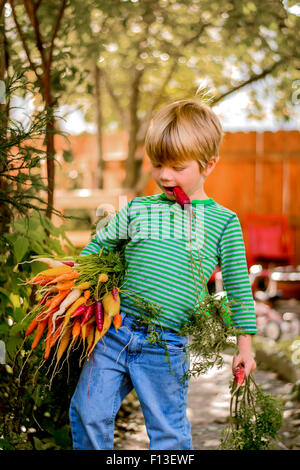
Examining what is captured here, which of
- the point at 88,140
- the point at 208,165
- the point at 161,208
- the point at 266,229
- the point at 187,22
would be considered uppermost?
the point at 187,22

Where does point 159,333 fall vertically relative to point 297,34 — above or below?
below

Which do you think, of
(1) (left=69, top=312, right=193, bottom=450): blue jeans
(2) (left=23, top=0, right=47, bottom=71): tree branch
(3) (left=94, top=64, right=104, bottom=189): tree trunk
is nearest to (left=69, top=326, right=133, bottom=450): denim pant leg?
(1) (left=69, top=312, right=193, bottom=450): blue jeans

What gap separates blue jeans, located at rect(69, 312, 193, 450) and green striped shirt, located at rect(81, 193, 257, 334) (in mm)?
106

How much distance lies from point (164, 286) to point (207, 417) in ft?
Answer: 6.60

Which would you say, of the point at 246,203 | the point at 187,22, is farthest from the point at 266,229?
the point at 187,22

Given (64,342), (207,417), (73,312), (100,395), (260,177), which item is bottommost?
(207,417)

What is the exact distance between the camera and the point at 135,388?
2074 mm

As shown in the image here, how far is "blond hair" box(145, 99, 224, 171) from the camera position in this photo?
2115mm

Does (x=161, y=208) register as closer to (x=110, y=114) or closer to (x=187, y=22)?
(x=187, y=22)

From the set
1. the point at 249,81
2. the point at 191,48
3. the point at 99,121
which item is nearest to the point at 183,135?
the point at 191,48

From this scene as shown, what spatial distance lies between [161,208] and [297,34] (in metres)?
3.66

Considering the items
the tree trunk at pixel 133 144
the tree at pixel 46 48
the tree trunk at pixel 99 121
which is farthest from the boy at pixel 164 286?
the tree trunk at pixel 133 144

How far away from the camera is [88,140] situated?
12.3 meters

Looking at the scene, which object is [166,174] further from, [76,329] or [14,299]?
[14,299]
